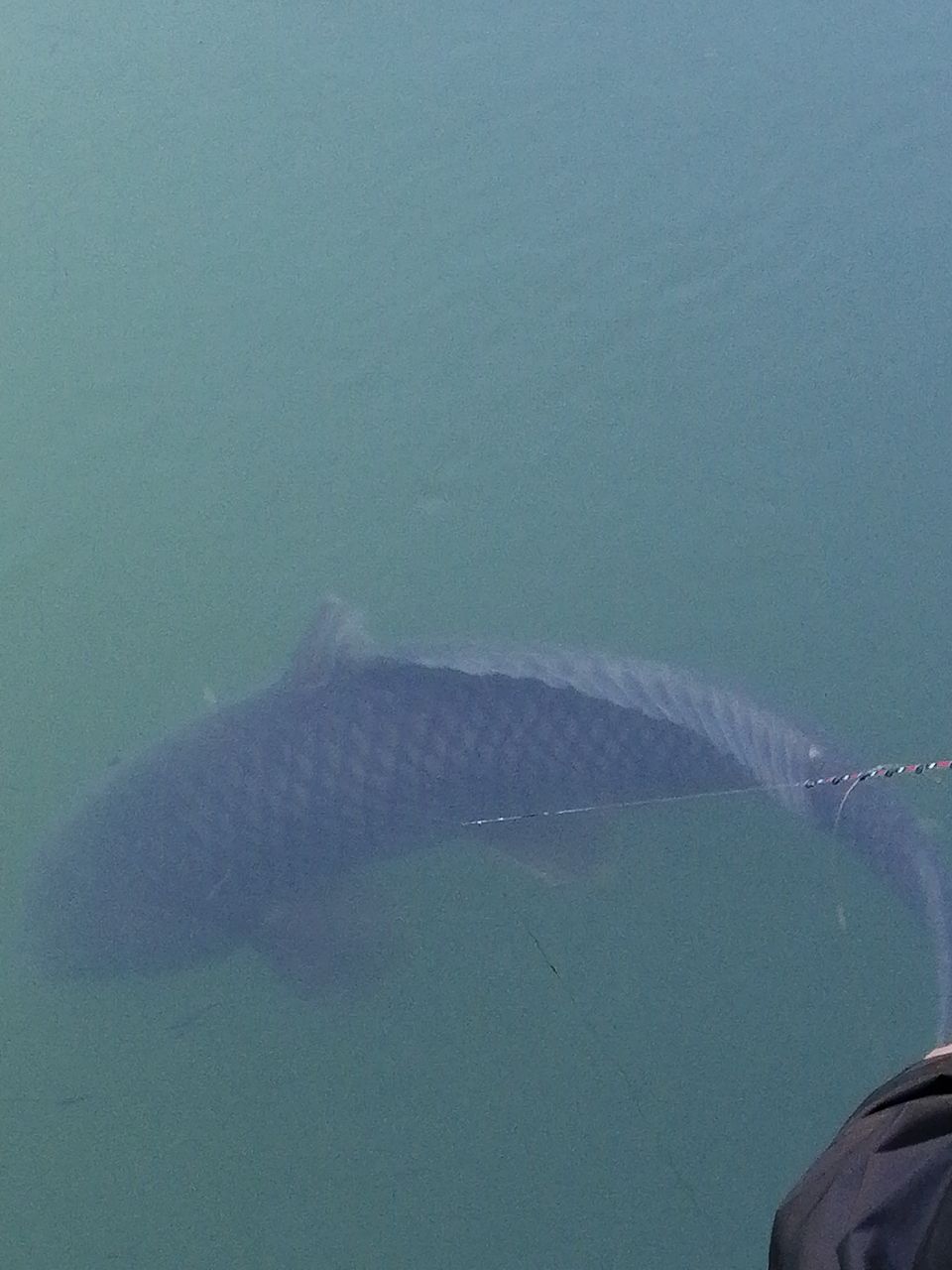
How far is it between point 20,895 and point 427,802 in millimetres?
761

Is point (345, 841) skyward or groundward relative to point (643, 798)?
skyward

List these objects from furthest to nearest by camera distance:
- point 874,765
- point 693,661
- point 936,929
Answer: point 693,661 → point 874,765 → point 936,929

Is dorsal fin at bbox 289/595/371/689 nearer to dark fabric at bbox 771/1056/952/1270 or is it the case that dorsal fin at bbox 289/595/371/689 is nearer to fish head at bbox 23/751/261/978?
fish head at bbox 23/751/261/978

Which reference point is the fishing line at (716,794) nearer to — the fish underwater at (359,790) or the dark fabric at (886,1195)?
the fish underwater at (359,790)

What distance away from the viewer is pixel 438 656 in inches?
92.4

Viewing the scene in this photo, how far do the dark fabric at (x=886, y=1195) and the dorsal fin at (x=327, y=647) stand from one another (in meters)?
1.48

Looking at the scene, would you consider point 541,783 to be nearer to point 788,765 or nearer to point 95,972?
point 788,765

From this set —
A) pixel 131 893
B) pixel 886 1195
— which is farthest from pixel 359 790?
pixel 886 1195

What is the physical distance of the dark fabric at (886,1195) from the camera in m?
0.88

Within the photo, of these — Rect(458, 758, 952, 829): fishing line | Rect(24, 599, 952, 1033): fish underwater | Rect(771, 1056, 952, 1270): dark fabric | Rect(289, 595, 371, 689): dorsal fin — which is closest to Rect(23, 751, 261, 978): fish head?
Rect(24, 599, 952, 1033): fish underwater

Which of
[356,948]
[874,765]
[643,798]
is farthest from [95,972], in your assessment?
[874,765]

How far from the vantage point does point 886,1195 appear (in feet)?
2.98

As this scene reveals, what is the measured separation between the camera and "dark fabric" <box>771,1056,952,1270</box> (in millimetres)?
876

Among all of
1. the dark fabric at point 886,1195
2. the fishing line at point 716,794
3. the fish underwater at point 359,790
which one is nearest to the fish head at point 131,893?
the fish underwater at point 359,790
